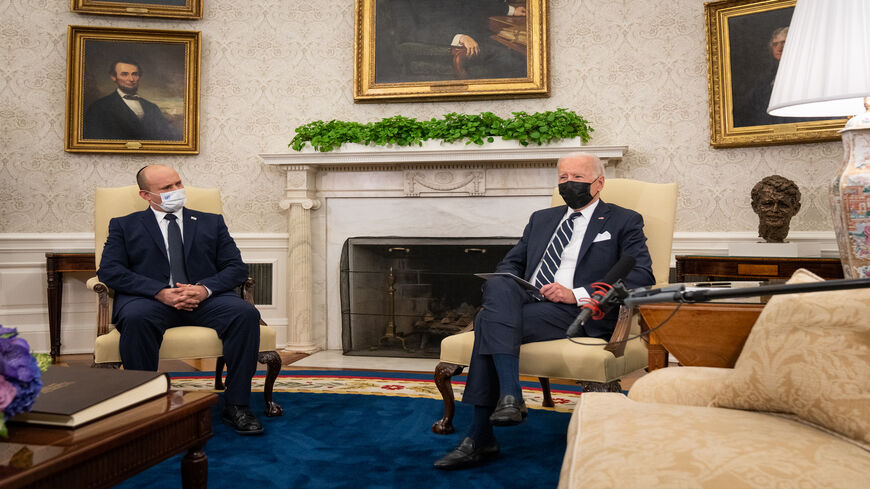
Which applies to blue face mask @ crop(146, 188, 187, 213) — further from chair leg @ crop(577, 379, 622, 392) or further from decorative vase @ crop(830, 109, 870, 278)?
decorative vase @ crop(830, 109, 870, 278)

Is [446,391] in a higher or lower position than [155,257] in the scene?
lower

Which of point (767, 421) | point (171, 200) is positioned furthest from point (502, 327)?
point (171, 200)

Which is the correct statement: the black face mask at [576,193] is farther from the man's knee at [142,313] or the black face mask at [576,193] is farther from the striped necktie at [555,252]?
the man's knee at [142,313]

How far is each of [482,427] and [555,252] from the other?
95 cm

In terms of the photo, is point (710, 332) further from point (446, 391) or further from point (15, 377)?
point (15, 377)

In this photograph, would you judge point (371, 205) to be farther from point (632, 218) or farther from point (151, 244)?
point (632, 218)

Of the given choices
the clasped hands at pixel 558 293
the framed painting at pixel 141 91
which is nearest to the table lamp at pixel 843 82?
the clasped hands at pixel 558 293

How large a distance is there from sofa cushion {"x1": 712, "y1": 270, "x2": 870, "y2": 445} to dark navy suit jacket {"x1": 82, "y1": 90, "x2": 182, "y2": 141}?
5.06 m

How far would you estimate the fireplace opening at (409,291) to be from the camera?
514 cm

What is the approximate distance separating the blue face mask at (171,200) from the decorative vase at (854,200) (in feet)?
10.1

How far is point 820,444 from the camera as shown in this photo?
1.20 m

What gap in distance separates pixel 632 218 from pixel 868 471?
1.95 meters

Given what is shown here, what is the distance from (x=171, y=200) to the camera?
136 inches

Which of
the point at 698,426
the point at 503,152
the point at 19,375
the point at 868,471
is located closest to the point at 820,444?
the point at 868,471
